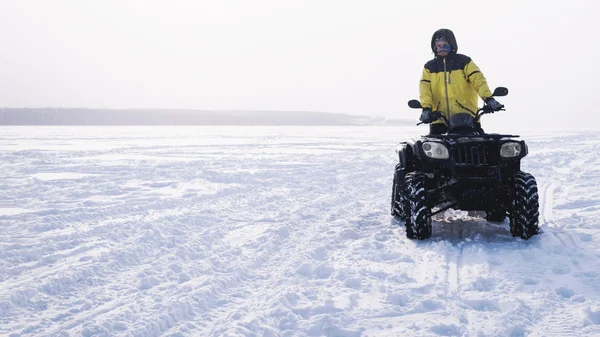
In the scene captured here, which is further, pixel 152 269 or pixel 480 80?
pixel 480 80

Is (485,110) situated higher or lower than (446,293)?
higher

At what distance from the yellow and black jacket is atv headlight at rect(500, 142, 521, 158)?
38.3 inches

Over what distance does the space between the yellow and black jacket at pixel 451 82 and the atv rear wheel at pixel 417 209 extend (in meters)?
1.23

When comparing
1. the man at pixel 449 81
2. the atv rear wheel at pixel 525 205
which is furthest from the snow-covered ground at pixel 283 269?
the man at pixel 449 81

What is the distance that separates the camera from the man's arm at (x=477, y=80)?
18.7 feet

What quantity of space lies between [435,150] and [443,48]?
153 cm

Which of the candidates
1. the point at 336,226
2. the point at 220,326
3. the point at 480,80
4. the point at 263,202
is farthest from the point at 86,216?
the point at 480,80

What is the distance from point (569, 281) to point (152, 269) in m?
3.61

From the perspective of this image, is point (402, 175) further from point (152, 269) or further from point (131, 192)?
point (131, 192)

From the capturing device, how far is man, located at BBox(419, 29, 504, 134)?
19.0 ft

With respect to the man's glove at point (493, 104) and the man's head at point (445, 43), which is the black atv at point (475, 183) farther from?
the man's head at point (445, 43)

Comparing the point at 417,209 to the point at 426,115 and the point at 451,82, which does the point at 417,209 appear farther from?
the point at 451,82

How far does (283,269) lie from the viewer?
4.27 meters

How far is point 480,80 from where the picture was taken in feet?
18.8
